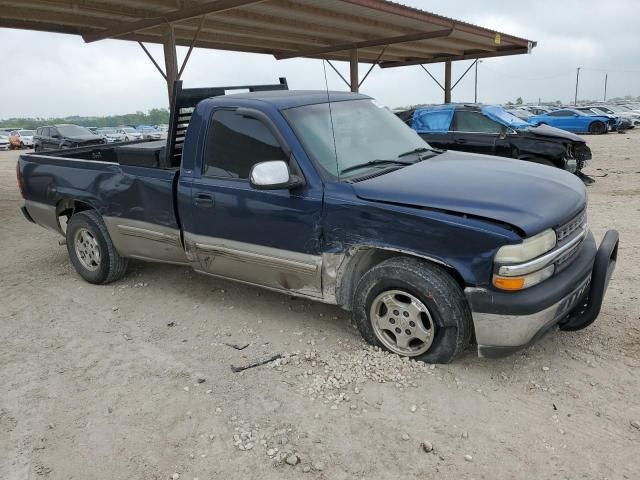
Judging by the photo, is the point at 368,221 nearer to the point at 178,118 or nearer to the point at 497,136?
the point at 178,118

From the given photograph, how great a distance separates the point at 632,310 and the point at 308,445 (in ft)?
9.75

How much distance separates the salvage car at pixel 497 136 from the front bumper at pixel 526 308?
662 centimetres

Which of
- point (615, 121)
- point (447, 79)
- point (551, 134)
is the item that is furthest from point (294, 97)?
point (615, 121)

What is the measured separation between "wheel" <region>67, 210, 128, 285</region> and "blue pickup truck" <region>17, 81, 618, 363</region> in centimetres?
42

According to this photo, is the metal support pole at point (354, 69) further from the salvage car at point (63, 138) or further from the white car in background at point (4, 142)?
the white car in background at point (4, 142)

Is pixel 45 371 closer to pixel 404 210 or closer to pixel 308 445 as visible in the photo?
pixel 308 445

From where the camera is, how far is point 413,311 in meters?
3.39

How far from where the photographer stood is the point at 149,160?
4.66 metres

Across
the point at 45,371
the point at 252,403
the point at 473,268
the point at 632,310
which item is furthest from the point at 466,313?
the point at 45,371

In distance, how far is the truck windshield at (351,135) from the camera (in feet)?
12.2

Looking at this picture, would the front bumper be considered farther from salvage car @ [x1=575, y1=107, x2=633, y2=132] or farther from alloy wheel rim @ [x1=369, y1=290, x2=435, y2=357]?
salvage car @ [x1=575, y1=107, x2=633, y2=132]

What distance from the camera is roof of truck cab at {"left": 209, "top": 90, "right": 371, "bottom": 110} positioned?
391 cm

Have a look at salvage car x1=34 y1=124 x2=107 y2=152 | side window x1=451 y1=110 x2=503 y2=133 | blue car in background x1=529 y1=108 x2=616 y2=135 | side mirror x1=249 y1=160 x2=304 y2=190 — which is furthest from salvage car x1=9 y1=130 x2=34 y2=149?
side mirror x1=249 y1=160 x2=304 y2=190

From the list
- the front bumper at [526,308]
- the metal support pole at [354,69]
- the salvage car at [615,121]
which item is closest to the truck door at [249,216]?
the front bumper at [526,308]
